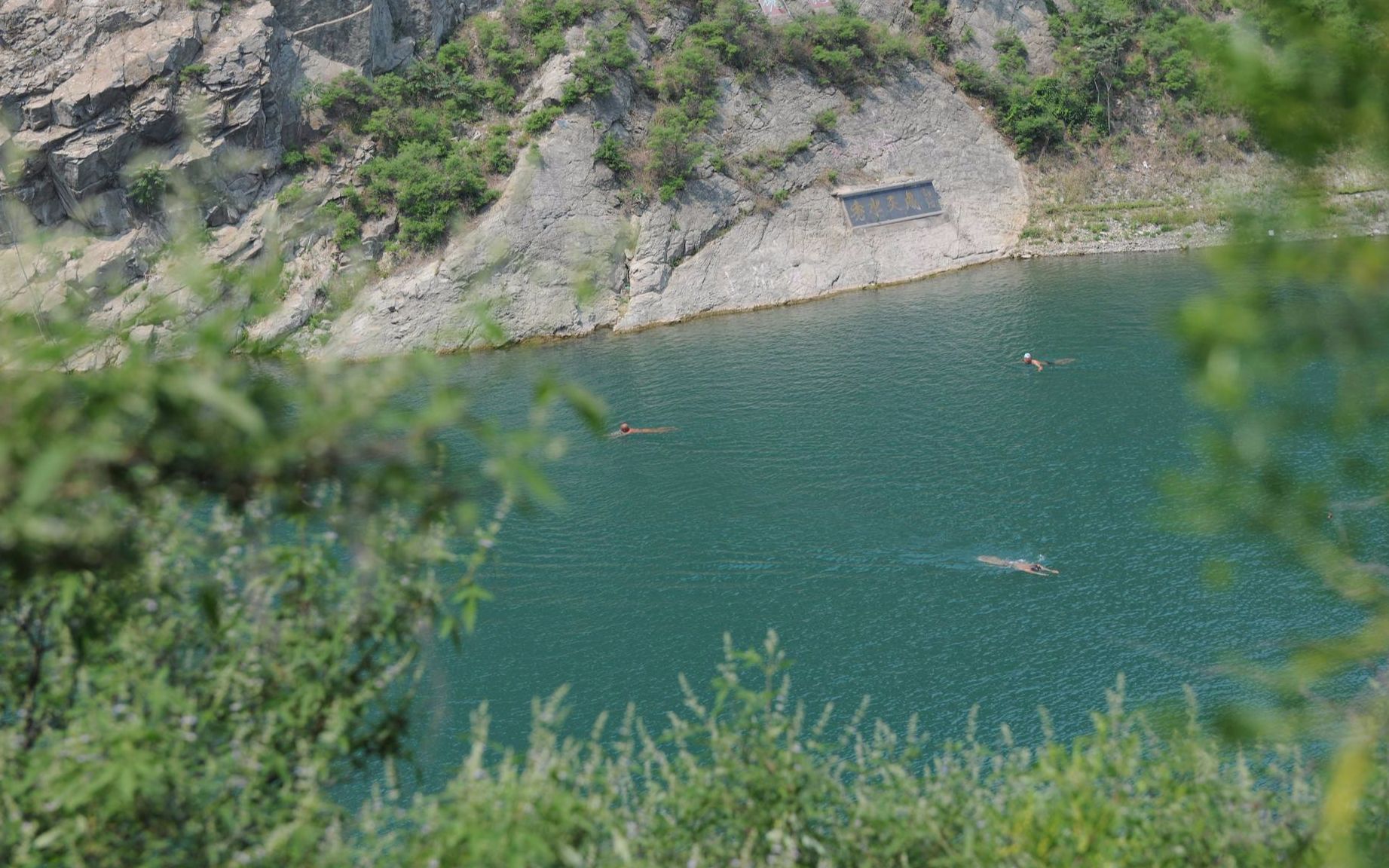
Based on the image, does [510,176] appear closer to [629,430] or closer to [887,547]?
[629,430]

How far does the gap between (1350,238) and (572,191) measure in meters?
42.5

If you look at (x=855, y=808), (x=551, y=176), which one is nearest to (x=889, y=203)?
(x=551, y=176)

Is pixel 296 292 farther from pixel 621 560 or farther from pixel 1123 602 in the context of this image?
pixel 1123 602

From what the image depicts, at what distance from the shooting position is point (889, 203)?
154 feet

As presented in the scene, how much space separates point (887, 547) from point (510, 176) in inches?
1134

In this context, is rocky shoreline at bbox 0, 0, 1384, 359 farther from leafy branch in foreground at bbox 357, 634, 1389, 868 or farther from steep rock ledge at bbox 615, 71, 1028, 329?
leafy branch in foreground at bbox 357, 634, 1389, 868

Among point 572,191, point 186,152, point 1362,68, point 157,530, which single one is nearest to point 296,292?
point 186,152

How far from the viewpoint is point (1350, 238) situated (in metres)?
3.60

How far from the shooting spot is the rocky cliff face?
4038 cm

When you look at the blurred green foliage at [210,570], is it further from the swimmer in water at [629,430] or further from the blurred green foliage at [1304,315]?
the swimmer in water at [629,430]

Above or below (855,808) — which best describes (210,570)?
above

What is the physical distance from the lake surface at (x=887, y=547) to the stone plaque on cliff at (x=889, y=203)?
480 inches

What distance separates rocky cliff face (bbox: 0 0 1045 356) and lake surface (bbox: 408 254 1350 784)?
8.35m

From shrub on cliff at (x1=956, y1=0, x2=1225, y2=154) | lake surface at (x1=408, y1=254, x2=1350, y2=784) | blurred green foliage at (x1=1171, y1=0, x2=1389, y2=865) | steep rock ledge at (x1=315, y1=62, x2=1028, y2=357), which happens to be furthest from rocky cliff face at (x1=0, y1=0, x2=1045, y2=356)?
blurred green foliage at (x1=1171, y1=0, x2=1389, y2=865)
